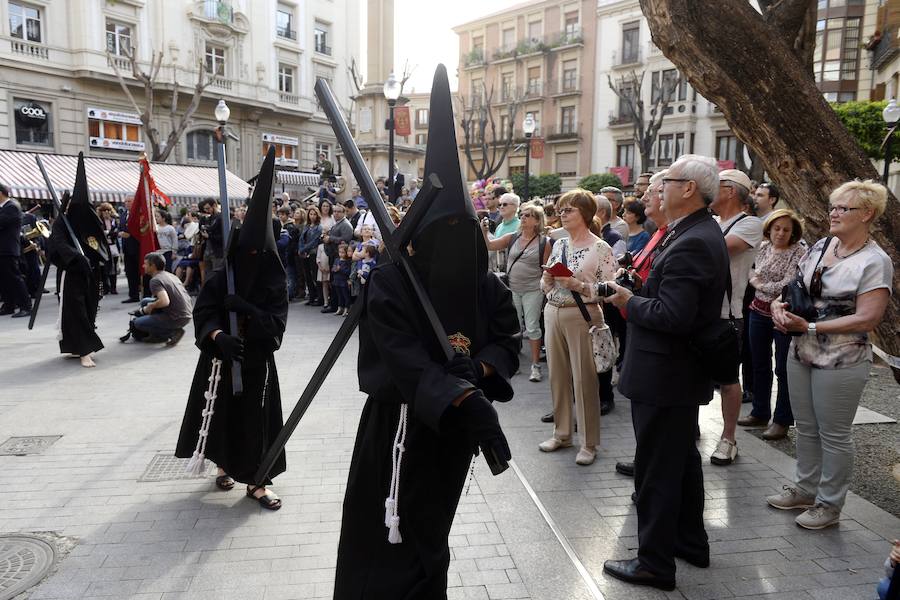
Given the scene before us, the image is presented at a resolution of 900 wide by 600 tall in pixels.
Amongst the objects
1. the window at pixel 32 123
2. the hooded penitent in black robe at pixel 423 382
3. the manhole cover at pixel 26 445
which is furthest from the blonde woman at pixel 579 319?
the window at pixel 32 123

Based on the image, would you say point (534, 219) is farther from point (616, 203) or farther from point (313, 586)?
point (313, 586)

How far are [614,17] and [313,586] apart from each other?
4978 centimetres

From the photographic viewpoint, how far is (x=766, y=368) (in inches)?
233

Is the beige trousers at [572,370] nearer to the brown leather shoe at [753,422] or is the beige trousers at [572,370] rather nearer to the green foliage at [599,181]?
the brown leather shoe at [753,422]

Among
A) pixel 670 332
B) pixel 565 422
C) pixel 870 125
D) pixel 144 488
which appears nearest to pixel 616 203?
pixel 565 422

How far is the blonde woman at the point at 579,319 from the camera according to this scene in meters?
5.13

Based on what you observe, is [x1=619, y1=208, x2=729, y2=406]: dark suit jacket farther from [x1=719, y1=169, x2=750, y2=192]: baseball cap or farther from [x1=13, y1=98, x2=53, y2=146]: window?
[x1=13, y1=98, x2=53, y2=146]: window

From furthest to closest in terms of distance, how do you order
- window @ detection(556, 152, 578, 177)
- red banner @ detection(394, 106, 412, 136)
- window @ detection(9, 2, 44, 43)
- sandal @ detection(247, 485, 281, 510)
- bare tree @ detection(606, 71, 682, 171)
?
window @ detection(556, 152, 578, 177)
bare tree @ detection(606, 71, 682, 171)
window @ detection(9, 2, 44, 43)
red banner @ detection(394, 106, 412, 136)
sandal @ detection(247, 485, 281, 510)

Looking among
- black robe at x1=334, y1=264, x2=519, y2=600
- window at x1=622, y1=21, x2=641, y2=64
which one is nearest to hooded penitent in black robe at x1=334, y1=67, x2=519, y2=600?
black robe at x1=334, y1=264, x2=519, y2=600

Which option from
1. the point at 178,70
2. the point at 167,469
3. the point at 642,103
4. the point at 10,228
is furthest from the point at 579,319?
the point at 642,103

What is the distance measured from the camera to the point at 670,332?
3.25 m

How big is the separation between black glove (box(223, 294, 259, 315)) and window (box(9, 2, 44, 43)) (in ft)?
106

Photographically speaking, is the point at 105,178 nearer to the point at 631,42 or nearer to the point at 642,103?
the point at 642,103

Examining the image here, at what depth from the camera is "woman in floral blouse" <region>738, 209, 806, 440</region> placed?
539 centimetres
